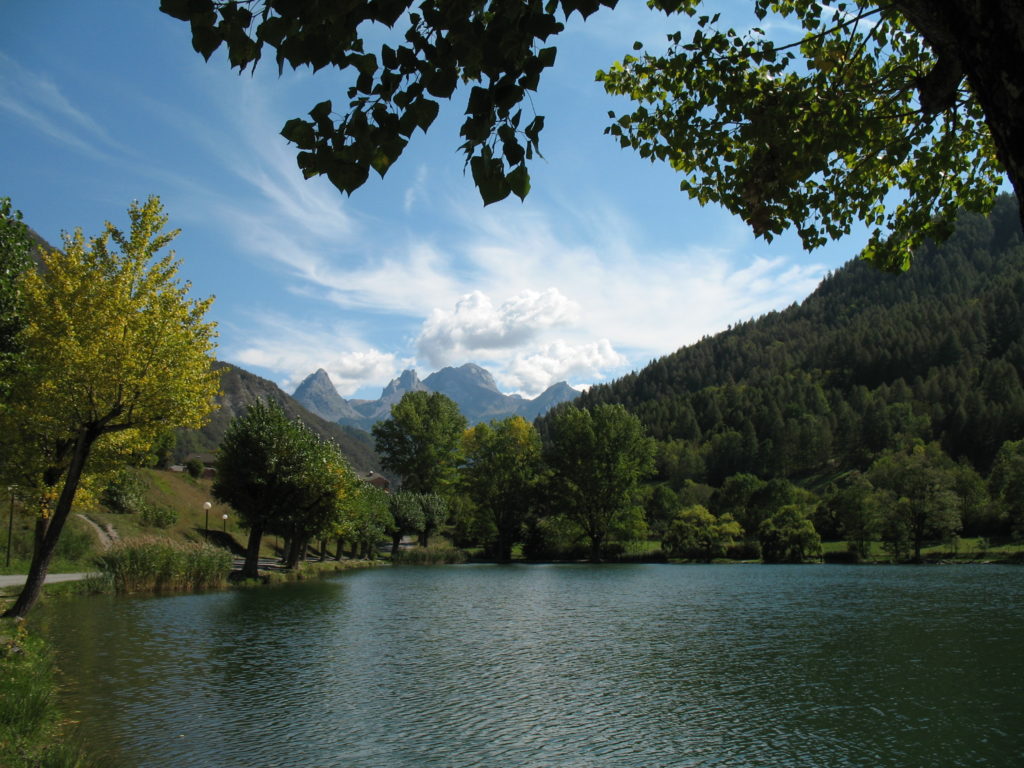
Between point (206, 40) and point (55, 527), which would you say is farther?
point (55, 527)

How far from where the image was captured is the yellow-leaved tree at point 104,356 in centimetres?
1731

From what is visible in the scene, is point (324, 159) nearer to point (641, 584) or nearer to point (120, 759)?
point (120, 759)

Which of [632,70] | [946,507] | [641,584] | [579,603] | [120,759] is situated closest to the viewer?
[632,70]

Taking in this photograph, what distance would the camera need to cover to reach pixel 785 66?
306 inches

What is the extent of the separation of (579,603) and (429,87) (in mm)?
30078

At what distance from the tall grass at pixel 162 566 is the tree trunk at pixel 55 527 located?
1411cm

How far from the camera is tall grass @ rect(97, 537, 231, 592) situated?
31.4 meters

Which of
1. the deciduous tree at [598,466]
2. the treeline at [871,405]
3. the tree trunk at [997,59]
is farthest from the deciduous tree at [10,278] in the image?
the treeline at [871,405]

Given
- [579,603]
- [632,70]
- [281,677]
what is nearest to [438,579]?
[579,603]

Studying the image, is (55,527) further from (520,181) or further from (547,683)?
(520,181)

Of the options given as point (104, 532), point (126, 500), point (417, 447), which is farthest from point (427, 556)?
point (104, 532)

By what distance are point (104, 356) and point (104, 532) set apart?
35.7m

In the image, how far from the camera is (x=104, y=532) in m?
46.2

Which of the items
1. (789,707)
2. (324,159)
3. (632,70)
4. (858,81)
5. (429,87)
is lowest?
(789,707)
